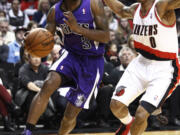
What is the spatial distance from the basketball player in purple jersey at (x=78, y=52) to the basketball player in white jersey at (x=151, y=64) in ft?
1.33

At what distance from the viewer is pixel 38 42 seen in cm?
486

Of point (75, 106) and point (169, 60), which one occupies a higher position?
point (169, 60)

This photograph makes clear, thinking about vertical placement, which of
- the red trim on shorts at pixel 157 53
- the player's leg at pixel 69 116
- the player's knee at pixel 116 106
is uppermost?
the red trim on shorts at pixel 157 53

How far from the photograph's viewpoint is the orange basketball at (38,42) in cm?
487

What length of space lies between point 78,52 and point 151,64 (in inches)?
35.5

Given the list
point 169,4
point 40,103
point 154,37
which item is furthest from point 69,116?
point 169,4

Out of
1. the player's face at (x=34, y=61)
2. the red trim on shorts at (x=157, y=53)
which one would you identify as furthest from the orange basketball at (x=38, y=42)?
the player's face at (x=34, y=61)

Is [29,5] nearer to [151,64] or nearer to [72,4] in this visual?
[72,4]

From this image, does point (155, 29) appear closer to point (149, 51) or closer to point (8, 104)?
point (149, 51)

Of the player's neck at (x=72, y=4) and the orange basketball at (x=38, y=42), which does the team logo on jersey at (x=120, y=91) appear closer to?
the orange basketball at (x=38, y=42)

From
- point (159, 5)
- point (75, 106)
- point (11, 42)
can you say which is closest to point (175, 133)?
point (75, 106)

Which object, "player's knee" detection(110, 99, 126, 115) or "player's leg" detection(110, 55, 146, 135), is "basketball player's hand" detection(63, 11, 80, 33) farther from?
"player's knee" detection(110, 99, 126, 115)

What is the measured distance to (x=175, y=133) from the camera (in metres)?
7.29

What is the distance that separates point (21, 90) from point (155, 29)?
129 inches
